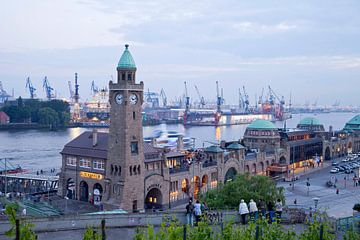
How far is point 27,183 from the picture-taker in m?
49.2

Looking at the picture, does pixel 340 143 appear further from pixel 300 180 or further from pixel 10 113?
pixel 10 113

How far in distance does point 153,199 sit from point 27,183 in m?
16.4

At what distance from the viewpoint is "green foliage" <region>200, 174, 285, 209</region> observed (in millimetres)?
26125

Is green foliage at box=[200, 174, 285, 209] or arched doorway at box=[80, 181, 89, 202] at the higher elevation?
green foliage at box=[200, 174, 285, 209]

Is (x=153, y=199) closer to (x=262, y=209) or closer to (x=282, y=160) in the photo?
(x=262, y=209)

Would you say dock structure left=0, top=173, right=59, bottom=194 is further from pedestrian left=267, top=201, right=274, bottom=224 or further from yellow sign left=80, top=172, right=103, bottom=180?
pedestrian left=267, top=201, right=274, bottom=224

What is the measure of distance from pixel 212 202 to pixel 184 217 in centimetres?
1190

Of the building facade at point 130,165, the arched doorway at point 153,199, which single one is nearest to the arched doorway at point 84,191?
the building facade at point 130,165

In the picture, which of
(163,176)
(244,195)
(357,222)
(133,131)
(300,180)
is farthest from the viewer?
(300,180)

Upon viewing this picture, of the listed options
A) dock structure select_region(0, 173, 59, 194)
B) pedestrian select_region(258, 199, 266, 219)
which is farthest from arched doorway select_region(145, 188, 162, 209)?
pedestrian select_region(258, 199, 266, 219)

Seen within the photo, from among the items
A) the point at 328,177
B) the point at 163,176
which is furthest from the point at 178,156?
the point at 328,177

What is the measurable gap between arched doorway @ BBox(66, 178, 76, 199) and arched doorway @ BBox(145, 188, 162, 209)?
21.2ft

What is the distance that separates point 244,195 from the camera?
25.8m

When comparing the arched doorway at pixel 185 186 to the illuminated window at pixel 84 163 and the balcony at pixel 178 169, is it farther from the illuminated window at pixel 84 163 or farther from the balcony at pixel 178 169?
the illuminated window at pixel 84 163
